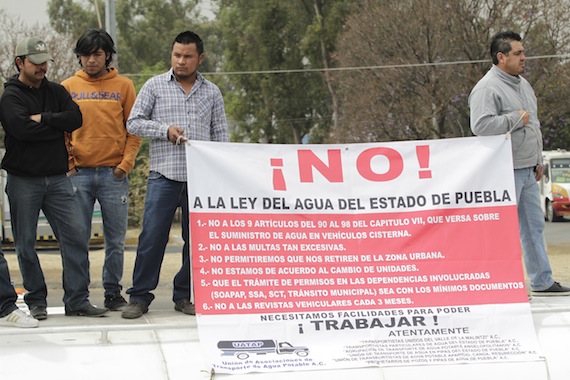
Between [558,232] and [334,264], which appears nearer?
[334,264]

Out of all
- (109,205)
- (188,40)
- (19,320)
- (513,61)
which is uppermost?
(188,40)

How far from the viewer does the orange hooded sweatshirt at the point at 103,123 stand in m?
6.05

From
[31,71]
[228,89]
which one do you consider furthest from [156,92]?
[228,89]

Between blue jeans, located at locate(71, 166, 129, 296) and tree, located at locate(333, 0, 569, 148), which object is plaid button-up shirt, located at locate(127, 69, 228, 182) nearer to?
blue jeans, located at locate(71, 166, 129, 296)

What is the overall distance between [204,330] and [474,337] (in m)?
1.42

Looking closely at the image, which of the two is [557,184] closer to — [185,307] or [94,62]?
[94,62]

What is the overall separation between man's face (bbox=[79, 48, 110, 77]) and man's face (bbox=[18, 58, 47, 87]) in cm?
51

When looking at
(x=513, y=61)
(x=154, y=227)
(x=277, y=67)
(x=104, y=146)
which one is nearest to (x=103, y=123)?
(x=104, y=146)

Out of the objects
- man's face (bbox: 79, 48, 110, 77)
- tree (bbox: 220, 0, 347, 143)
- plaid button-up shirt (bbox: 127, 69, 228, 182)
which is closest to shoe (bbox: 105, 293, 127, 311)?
plaid button-up shirt (bbox: 127, 69, 228, 182)

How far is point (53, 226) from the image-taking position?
5801 millimetres

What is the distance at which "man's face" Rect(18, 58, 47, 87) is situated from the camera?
18.1 feet

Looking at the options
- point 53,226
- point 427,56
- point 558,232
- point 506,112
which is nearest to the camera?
point 53,226

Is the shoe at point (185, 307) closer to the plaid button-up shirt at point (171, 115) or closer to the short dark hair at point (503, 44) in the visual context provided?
the plaid button-up shirt at point (171, 115)

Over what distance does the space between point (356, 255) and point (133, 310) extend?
1.38 m
